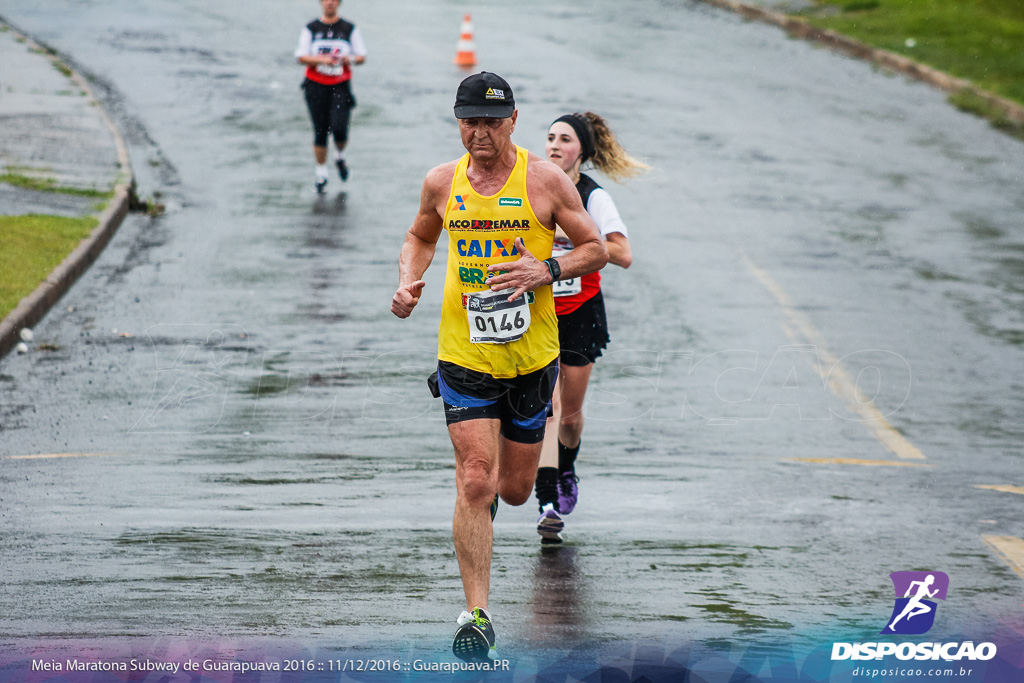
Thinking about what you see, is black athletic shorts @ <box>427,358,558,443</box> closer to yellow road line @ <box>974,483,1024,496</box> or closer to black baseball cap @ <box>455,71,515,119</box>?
black baseball cap @ <box>455,71,515,119</box>

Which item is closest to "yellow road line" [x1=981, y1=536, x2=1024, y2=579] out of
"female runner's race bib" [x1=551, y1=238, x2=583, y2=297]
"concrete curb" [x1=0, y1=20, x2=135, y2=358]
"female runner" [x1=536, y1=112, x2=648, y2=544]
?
"female runner" [x1=536, y1=112, x2=648, y2=544]

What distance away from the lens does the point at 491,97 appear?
5.18m

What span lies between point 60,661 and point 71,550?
1339mm

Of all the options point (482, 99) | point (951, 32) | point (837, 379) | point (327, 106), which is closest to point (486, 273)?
point (482, 99)

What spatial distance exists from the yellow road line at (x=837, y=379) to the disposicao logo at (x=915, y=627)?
85.3 inches

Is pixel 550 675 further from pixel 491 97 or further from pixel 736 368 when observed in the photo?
pixel 736 368

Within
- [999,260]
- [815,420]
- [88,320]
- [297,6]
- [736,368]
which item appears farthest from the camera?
[297,6]

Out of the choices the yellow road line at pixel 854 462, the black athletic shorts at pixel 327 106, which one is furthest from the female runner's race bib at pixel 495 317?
the black athletic shorts at pixel 327 106

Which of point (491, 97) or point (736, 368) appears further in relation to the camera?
point (736, 368)

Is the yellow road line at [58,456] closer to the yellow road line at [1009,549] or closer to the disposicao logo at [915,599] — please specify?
the disposicao logo at [915,599]

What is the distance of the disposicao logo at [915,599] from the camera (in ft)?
18.8

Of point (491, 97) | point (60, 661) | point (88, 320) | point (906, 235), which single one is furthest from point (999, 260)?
point (60, 661)

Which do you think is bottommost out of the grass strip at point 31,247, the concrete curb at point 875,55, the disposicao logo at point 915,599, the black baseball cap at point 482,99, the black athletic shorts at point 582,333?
the concrete curb at point 875,55

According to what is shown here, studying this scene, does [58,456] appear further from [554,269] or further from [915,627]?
[915,627]
